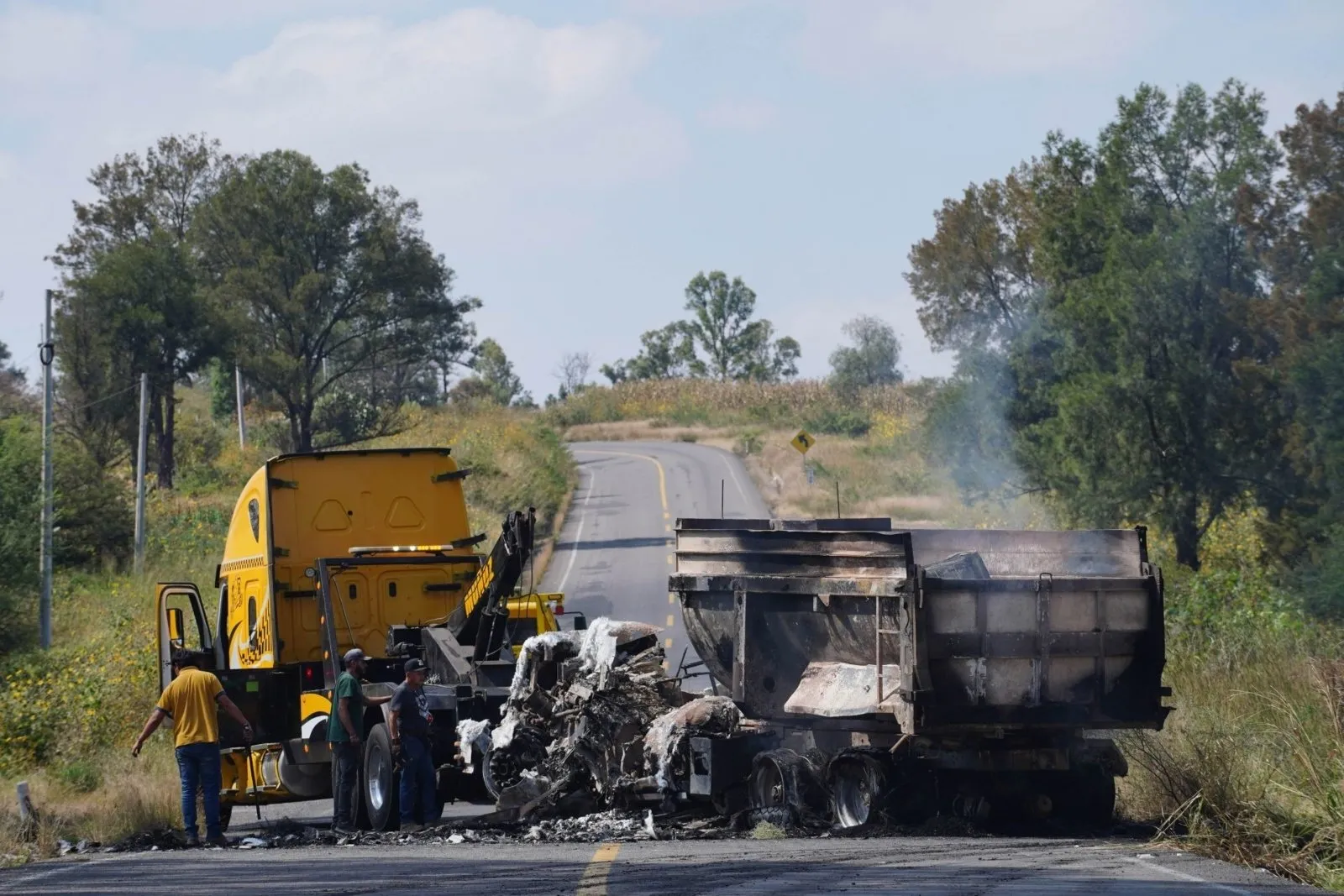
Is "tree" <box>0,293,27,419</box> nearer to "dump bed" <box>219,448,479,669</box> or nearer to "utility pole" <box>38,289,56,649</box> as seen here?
"utility pole" <box>38,289,56,649</box>

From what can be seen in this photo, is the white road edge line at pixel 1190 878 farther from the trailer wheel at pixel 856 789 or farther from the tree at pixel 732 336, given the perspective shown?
the tree at pixel 732 336

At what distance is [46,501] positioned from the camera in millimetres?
25375

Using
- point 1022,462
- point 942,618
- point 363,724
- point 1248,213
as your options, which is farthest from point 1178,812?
point 1022,462

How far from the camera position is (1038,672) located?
11188mm

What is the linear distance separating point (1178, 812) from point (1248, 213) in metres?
26.9

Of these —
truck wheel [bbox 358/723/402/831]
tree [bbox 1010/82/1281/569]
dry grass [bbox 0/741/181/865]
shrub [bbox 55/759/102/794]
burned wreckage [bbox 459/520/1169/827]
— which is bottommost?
shrub [bbox 55/759/102/794]

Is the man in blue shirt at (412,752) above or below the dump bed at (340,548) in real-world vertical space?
below

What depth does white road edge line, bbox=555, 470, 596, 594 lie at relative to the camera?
42.5 metres

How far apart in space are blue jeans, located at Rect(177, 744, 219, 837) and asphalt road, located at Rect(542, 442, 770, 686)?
11.3 m

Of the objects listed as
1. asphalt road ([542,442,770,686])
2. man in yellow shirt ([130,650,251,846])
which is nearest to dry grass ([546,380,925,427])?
asphalt road ([542,442,770,686])

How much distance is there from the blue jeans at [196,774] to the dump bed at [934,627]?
4.30 m

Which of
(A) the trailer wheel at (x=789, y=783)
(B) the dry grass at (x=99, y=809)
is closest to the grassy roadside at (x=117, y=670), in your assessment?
(B) the dry grass at (x=99, y=809)

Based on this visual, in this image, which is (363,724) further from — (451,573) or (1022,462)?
(1022,462)

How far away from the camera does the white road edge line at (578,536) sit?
42500mm
